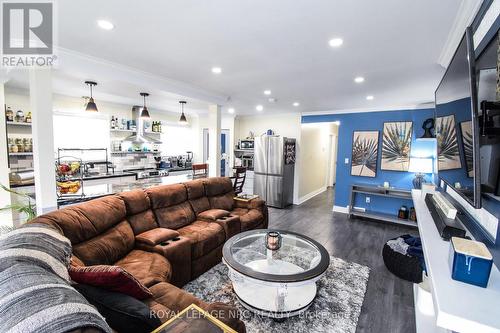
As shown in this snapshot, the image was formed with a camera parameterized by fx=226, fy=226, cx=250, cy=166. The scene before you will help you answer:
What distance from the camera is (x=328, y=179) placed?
8914 millimetres

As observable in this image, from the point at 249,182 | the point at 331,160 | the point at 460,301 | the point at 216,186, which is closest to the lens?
the point at 460,301

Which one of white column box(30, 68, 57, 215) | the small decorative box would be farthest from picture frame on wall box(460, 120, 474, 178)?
white column box(30, 68, 57, 215)

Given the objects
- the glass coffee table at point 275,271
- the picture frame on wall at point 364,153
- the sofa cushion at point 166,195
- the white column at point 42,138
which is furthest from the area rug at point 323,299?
the picture frame on wall at point 364,153

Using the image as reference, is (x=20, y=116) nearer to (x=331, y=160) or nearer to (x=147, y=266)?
(x=147, y=266)

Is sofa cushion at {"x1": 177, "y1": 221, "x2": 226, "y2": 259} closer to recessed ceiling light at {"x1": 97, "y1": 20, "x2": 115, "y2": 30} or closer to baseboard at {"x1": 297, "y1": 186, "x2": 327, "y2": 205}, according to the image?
recessed ceiling light at {"x1": 97, "y1": 20, "x2": 115, "y2": 30}

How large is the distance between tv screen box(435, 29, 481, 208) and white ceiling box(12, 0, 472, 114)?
0.56m

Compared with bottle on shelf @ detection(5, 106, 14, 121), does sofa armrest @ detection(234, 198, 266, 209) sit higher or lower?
lower

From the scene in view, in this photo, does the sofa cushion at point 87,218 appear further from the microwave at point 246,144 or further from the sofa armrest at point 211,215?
the microwave at point 246,144

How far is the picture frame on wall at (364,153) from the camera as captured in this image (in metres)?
5.07

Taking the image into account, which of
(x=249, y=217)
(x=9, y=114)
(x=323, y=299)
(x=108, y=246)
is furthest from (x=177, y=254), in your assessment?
(x=9, y=114)

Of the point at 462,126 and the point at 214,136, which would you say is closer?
the point at 462,126
